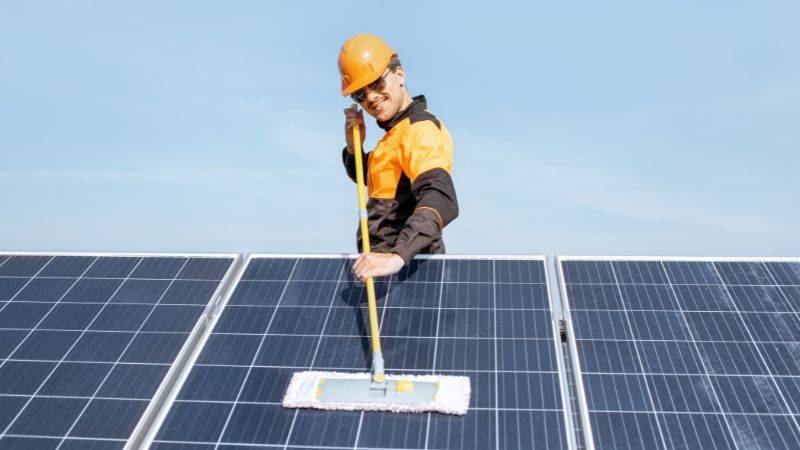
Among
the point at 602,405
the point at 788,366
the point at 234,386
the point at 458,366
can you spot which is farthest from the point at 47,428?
the point at 788,366

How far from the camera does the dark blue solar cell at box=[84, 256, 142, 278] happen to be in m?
5.28

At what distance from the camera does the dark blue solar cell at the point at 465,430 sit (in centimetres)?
362

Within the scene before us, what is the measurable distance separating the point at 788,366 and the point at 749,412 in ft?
1.72

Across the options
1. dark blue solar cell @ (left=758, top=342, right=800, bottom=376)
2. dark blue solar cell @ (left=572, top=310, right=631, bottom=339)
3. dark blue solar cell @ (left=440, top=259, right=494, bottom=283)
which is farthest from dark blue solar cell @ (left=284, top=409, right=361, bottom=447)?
dark blue solar cell @ (left=758, top=342, right=800, bottom=376)

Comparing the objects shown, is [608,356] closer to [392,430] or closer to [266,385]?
[392,430]

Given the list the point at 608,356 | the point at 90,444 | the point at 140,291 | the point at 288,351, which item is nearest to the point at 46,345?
the point at 140,291

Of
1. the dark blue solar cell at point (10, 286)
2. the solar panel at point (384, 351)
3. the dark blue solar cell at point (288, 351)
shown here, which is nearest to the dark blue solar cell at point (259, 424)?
the solar panel at point (384, 351)

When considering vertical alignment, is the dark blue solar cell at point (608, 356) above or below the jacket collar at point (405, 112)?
below

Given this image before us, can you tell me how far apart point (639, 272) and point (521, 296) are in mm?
906

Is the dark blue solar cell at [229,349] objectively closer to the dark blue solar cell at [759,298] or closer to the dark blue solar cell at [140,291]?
the dark blue solar cell at [140,291]

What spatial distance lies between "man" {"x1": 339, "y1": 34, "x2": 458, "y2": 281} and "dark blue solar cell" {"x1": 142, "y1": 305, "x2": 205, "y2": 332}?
1256 millimetres

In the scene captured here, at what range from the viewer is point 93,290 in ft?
16.7

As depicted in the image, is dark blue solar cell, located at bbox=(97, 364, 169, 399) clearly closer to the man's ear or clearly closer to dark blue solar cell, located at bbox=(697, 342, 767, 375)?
the man's ear

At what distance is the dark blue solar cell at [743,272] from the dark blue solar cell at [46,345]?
165 inches
